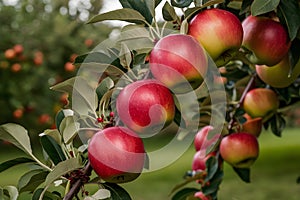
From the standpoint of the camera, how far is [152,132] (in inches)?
30.0

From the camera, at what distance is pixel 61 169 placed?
0.69 meters

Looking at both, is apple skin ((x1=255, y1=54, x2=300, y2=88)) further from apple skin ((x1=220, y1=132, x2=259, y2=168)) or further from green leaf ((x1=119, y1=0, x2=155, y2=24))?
green leaf ((x1=119, y1=0, x2=155, y2=24))

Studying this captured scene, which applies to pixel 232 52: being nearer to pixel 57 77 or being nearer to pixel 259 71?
pixel 259 71

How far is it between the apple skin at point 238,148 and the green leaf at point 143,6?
55 centimetres

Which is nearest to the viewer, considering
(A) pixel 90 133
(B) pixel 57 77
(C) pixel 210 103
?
(A) pixel 90 133

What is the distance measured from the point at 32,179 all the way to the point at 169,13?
0.34 metres

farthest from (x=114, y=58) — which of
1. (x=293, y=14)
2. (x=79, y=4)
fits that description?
(x=79, y=4)

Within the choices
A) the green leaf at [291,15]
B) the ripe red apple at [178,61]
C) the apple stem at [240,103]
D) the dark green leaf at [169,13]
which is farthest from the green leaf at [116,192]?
the apple stem at [240,103]

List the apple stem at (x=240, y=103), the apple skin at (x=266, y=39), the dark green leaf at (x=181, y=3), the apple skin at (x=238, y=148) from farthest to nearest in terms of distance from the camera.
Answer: the apple stem at (x=240, y=103)
the apple skin at (x=238, y=148)
the apple skin at (x=266, y=39)
the dark green leaf at (x=181, y=3)

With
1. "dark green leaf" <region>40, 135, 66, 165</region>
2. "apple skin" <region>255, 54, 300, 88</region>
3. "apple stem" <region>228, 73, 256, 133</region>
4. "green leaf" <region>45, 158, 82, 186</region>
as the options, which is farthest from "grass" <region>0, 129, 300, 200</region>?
"green leaf" <region>45, 158, 82, 186</region>

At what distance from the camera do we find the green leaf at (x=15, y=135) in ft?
2.47

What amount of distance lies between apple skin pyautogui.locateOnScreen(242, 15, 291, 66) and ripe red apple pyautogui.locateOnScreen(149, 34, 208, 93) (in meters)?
0.22

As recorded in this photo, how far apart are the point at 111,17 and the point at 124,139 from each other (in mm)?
198

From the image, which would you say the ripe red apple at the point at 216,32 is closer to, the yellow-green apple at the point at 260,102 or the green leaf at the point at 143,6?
the green leaf at the point at 143,6
